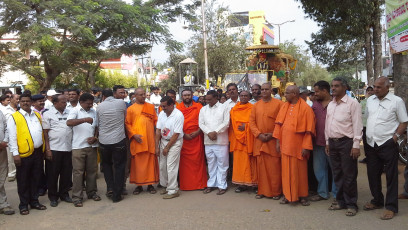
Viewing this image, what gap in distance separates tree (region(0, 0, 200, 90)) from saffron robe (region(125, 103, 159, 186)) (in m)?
10.4

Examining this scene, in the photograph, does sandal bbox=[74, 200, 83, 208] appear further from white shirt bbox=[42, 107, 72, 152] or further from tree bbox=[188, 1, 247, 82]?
tree bbox=[188, 1, 247, 82]

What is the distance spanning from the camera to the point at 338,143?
15.5 feet

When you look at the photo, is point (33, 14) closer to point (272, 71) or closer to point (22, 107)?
point (272, 71)

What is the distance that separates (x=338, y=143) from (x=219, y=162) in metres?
2.16

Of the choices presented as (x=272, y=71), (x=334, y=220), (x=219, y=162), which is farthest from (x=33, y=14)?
(x=334, y=220)

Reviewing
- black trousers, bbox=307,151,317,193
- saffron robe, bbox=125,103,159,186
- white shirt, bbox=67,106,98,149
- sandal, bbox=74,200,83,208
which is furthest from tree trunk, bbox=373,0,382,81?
sandal, bbox=74,200,83,208

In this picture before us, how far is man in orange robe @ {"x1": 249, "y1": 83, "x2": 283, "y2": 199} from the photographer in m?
5.51

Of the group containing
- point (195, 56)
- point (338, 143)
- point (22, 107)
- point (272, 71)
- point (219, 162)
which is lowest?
point (219, 162)

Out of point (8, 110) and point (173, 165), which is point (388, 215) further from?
point (8, 110)

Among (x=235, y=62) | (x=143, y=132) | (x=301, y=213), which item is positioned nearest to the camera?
(x=301, y=213)

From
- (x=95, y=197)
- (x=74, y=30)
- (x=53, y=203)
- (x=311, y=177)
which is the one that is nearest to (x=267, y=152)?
(x=311, y=177)

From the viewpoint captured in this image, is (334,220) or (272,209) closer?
(334,220)

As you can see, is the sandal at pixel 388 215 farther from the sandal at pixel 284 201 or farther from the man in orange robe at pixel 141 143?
the man in orange robe at pixel 141 143

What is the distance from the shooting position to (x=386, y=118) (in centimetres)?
446
